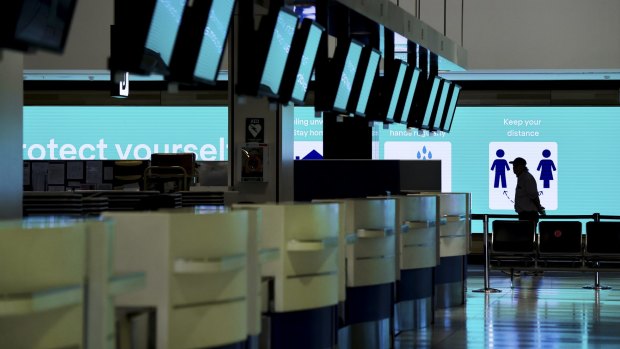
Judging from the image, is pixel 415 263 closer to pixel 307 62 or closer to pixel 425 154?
pixel 307 62

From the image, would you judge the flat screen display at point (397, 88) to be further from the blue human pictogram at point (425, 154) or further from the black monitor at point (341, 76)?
the blue human pictogram at point (425, 154)

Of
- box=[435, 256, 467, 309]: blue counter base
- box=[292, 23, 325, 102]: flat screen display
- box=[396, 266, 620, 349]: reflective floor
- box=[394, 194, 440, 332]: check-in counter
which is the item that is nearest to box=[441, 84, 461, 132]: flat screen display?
box=[396, 266, 620, 349]: reflective floor

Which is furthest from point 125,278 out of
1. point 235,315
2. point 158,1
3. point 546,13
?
point 546,13

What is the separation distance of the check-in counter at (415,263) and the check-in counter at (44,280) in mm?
5300

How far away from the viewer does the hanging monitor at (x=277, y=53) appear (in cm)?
659

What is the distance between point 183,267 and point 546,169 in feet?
44.7

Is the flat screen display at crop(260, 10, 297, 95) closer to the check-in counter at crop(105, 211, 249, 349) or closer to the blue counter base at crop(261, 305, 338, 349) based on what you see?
the blue counter base at crop(261, 305, 338, 349)

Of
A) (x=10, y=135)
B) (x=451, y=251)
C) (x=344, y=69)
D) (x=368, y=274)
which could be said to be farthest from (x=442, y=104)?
(x=10, y=135)

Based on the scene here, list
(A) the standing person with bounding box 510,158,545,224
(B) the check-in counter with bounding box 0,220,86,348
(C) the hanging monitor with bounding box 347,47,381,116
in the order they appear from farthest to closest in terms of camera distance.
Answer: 1. (A) the standing person with bounding box 510,158,545,224
2. (C) the hanging monitor with bounding box 347,47,381,116
3. (B) the check-in counter with bounding box 0,220,86,348

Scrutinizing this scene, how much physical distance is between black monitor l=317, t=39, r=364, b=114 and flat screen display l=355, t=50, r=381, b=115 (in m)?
0.29

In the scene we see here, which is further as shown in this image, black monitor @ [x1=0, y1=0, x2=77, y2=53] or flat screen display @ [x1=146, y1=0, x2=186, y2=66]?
flat screen display @ [x1=146, y1=0, x2=186, y2=66]

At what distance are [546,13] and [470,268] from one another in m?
4.36

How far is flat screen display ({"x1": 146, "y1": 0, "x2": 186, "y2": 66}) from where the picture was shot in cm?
520

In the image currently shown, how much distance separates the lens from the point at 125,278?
14.2 feet
